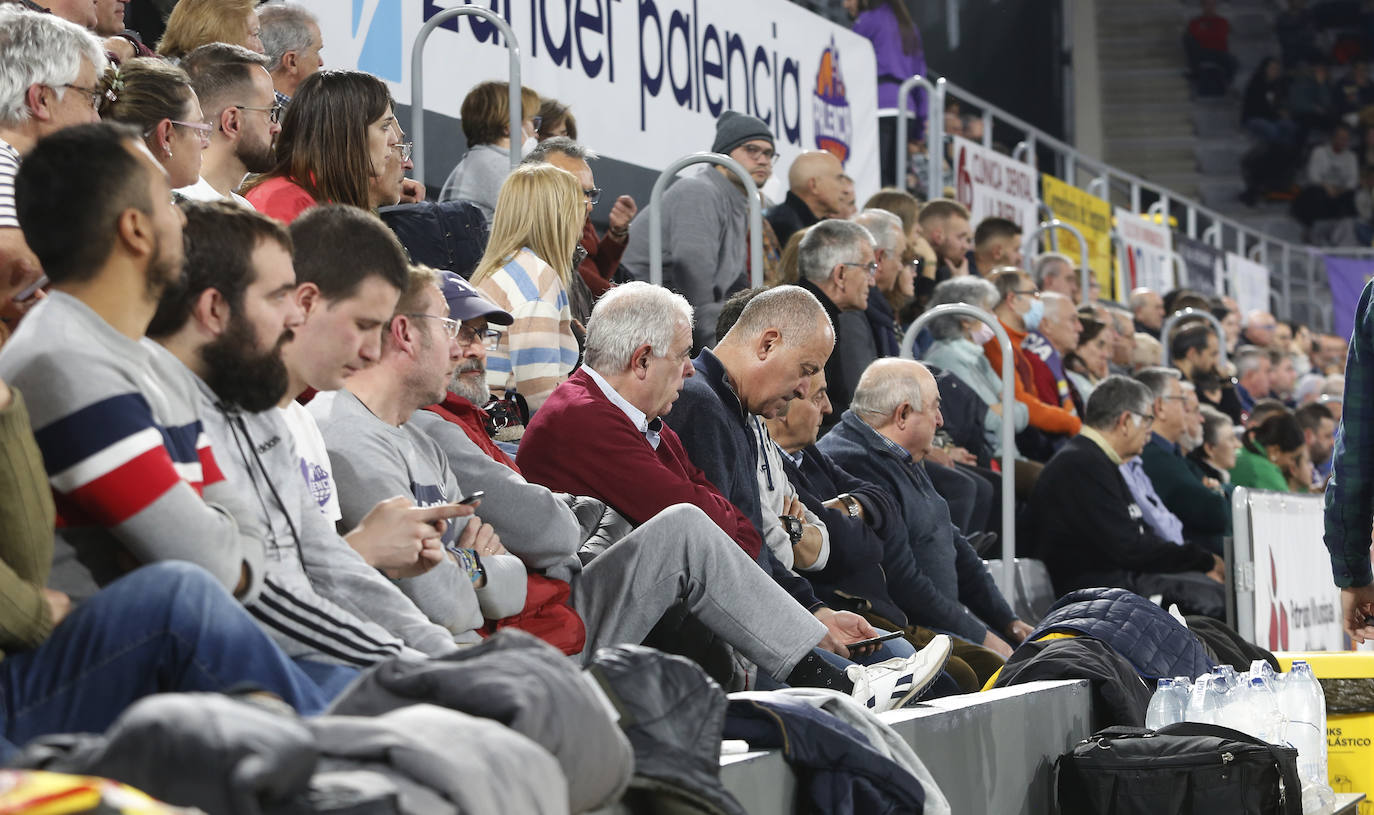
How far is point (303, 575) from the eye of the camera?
8.45 ft

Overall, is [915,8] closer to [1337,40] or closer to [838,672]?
[1337,40]

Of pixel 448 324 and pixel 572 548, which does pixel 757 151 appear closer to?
pixel 572 548

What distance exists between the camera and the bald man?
25.1 ft

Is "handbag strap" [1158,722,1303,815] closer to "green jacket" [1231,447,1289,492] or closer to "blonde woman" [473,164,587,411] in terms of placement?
"blonde woman" [473,164,587,411]

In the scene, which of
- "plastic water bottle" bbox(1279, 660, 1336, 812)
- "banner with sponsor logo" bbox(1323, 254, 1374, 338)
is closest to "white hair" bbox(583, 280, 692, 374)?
"plastic water bottle" bbox(1279, 660, 1336, 812)

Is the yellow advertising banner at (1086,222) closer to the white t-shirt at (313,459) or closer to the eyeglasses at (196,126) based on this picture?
the eyeglasses at (196,126)

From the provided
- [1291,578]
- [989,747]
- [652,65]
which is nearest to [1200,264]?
[652,65]

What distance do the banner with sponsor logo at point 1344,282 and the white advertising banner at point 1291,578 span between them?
1340 centimetres

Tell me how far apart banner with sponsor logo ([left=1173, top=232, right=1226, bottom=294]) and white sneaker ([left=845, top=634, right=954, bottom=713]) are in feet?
41.2

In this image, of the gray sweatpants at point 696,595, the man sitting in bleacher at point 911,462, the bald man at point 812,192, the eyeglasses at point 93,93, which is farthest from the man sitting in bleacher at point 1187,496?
the eyeglasses at point 93,93

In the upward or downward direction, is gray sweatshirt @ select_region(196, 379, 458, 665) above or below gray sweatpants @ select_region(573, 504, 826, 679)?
above

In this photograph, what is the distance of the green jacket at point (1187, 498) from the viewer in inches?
334

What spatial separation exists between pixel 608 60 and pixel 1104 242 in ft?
26.5

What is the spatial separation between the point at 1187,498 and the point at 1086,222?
19.5 ft
